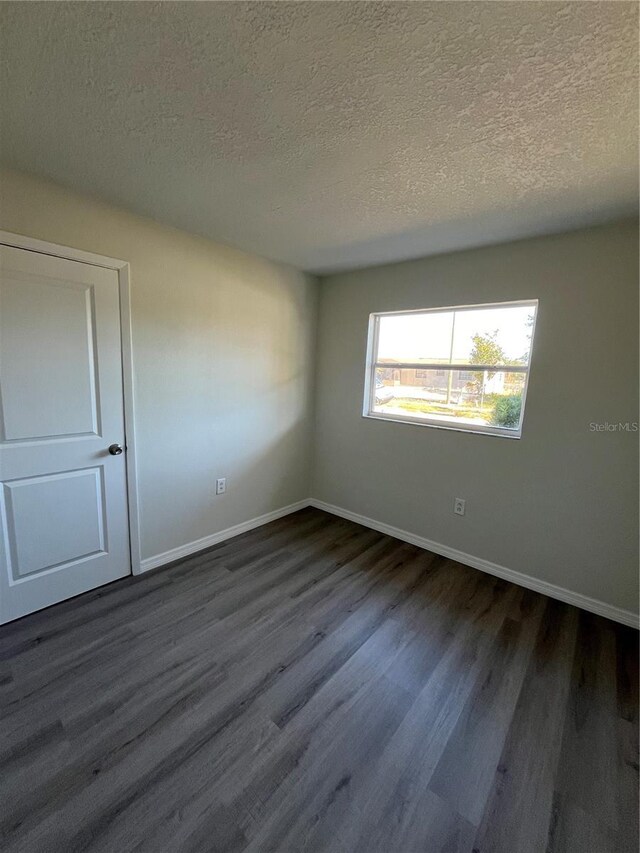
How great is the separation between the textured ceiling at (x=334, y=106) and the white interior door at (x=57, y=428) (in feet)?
1.84

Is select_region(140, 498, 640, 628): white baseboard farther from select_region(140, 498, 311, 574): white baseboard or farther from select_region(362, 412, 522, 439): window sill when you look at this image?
select_region(362, 412, 522, 439): window sill

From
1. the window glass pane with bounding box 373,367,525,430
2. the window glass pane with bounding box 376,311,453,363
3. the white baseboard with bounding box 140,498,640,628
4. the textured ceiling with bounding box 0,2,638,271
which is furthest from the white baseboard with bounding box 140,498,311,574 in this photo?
the textured ceiling with bounding box 0,2,638,271

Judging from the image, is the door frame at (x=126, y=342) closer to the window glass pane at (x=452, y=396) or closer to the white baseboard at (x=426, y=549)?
the white baseboard at (x=426, y=549)

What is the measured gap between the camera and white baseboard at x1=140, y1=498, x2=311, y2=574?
2484mm

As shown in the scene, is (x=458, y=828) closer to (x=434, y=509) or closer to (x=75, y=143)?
(x=434, y=509)

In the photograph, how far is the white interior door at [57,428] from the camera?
1792 mm

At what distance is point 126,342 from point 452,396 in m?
2.35

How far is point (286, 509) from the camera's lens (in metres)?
3.48

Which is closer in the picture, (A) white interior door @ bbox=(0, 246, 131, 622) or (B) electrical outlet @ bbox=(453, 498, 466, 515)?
(A) white interior door @ bbox=(0, 246, 131, 622)

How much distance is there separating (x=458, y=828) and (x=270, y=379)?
2775 millimetres

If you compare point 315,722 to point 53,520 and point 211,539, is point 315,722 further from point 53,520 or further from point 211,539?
point 53,520

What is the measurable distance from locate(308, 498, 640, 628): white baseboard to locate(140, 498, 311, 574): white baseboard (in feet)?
2.02

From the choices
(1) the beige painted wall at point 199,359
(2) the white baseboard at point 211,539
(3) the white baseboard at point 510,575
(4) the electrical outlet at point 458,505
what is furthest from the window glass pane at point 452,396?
(2) the white baseboard at point 211,539

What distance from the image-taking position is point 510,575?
98.0 inches
